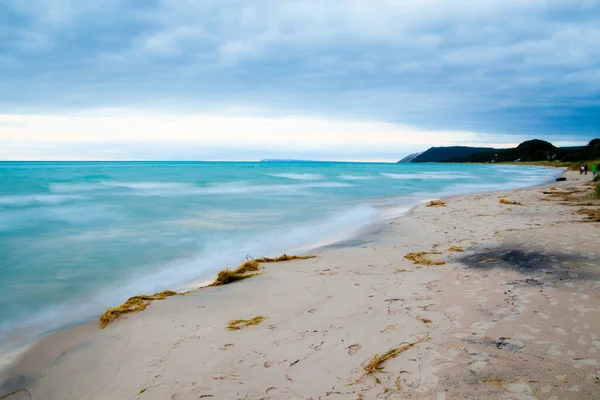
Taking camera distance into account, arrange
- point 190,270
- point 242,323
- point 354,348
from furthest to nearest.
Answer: point 190,270 < point 242,323 < point 354,348

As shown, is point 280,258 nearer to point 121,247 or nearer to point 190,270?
point 190,270

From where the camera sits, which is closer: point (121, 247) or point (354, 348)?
point (354, 348)

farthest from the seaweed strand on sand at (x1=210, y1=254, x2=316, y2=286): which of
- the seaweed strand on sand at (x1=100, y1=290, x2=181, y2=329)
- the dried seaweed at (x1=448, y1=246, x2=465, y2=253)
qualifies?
the dried seaweed at (x1=448, y1=246, x2=465, y2=253)

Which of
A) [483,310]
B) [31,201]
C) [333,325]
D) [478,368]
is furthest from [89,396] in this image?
[31,201]

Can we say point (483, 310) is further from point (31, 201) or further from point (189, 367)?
point (31, 201)

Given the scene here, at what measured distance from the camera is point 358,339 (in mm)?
3467

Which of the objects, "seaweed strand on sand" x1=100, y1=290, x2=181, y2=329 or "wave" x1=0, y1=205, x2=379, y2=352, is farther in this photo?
"wave" x1=0, y1=205, x2=379, y2=352

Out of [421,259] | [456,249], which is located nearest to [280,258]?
[421,259]

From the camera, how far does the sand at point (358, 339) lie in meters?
2.77

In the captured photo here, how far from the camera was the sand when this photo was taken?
9.07 ft

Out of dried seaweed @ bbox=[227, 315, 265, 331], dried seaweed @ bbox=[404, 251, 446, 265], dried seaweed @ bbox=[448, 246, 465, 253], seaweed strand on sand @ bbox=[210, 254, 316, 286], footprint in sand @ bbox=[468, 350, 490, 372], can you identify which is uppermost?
footprint in sand @ bbox=[468, 350, 490, 372]

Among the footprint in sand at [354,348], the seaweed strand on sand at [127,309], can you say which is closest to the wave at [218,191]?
the seaweed strand on sand at [127,309]

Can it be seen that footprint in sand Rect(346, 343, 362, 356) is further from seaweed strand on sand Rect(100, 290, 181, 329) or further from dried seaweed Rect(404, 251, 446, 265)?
dried seaweed Rect(404, 251, 446, 265)

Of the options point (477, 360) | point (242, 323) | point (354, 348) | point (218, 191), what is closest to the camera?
point (477, 360)
